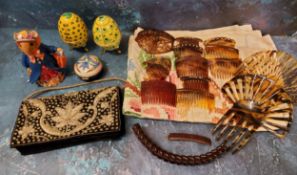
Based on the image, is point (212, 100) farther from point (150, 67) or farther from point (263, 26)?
point (263, 26)

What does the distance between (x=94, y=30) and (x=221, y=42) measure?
1.05ft

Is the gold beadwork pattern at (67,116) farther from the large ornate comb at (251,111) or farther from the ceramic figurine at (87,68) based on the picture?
the large ornate comb at (251,111)

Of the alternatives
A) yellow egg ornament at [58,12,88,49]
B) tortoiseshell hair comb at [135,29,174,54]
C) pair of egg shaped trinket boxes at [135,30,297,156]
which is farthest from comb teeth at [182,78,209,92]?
yellow egg ornament at [58,12,88,49]

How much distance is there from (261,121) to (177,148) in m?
0.19

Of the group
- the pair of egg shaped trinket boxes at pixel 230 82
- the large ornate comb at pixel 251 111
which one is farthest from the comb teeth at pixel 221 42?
the large ornate comb at pixel 251 111

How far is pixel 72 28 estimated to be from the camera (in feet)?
2.01

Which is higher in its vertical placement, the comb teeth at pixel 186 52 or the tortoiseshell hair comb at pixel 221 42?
the tortoiseshell hair comb at pixel 221 42

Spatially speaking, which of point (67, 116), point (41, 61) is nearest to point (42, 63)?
point (41, 61)

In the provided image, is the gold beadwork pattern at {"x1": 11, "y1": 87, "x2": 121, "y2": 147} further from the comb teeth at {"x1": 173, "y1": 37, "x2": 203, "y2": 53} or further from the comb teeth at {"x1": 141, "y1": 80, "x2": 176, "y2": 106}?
the comb teeth at {"x1": 173, "y1": 37, "x2": 203, "y2": 53}

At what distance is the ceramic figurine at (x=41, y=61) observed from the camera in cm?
54

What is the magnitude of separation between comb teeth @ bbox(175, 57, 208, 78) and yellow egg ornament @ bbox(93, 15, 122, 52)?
16 centimetres

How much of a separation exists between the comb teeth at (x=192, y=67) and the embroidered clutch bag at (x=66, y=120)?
16 cm

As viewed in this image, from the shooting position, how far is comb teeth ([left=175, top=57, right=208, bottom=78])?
0.63 meters

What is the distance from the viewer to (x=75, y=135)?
1.71ft
